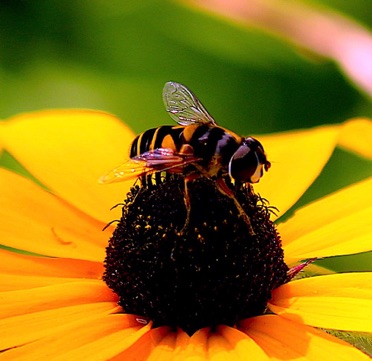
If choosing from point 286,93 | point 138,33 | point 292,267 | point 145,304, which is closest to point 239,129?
point 286,93

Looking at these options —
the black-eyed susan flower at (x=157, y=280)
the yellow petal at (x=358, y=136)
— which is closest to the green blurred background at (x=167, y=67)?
the yellow petal at (x=358, y=136)

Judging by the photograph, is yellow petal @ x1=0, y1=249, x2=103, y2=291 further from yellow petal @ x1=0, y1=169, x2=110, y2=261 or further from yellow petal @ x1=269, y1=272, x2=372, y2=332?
yellow petal @ x1=269, y1=272, x2=372, y2=332

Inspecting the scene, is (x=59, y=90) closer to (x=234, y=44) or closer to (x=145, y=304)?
(x=234, y=44)

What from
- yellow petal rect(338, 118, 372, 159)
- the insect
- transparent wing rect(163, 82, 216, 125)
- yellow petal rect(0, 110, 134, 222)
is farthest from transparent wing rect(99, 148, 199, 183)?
yellow petal rect(338, 118, 372, 159)

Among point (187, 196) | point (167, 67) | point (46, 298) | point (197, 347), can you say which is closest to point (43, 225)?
point (46, 298)

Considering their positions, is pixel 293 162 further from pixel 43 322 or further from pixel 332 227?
pixel 43 322

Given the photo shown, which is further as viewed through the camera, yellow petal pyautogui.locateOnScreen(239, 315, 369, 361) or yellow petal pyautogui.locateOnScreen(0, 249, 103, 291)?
yellow petal pyautogui.locateOnScreen(0, 249, 103, 291)
